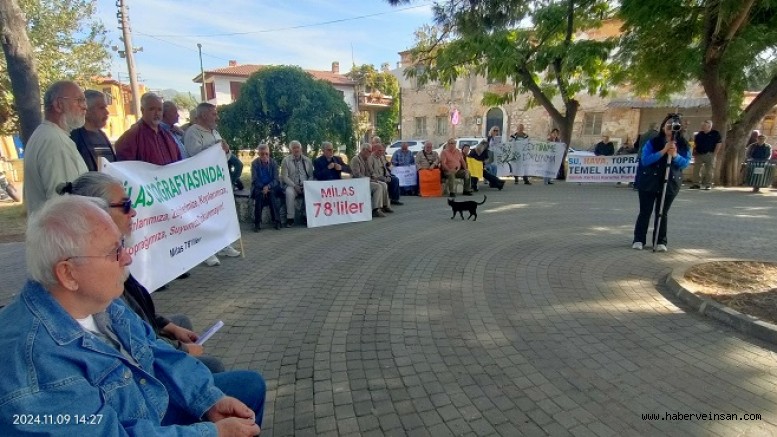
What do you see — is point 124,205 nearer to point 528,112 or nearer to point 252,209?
point 252,209

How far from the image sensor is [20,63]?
6836 mm

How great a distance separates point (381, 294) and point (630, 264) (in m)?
3.51

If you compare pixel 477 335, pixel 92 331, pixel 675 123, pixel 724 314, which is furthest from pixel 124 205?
pixel 675 123

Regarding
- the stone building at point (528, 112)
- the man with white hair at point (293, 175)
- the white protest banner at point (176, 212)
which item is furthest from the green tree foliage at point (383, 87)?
the white protest banner at point (176, 212)

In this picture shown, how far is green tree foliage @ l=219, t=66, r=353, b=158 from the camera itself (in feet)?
48.0

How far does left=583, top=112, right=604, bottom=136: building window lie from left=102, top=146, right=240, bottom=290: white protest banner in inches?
1254

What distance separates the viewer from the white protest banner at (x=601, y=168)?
1331 centimetres

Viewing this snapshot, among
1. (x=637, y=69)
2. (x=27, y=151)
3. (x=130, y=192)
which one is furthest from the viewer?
(x=637, y=69)

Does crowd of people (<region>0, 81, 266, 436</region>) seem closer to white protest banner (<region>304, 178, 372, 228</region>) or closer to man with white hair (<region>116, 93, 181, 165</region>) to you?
man with white hair (<region>116, 93, 181, 165</region>)

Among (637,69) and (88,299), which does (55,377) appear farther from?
(637,69)

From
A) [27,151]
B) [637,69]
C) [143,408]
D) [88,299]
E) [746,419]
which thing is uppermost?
[637,69]

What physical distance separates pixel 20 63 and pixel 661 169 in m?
10.4

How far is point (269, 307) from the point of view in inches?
168

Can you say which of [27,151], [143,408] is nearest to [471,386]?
[143,408]
